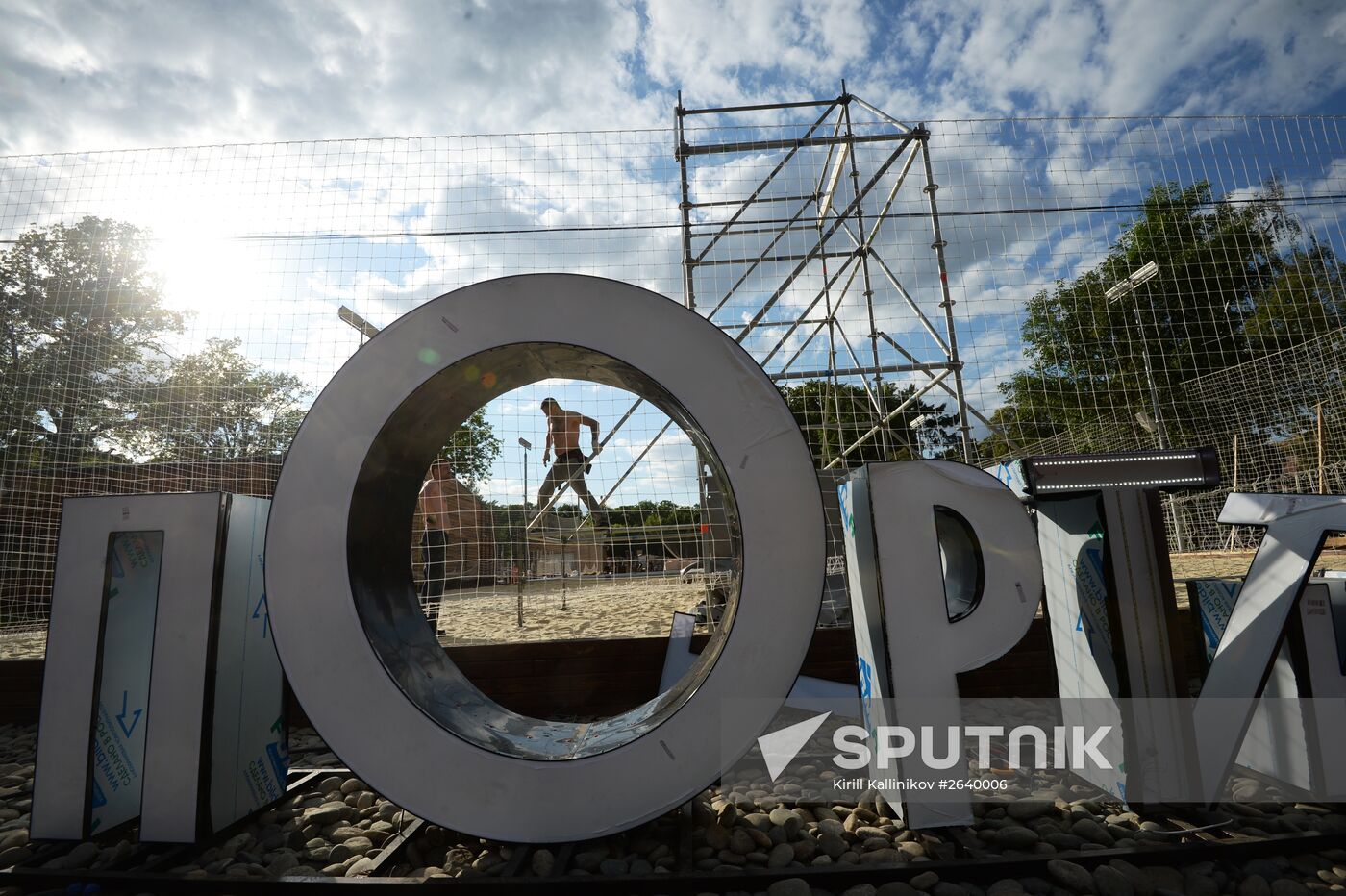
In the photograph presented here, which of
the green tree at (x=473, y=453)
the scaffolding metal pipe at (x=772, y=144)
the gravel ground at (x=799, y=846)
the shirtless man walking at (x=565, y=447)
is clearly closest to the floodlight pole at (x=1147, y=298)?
the scaffolding metal pipe at (x=772, y=144)

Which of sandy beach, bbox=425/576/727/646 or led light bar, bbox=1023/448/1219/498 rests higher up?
led light bar, bbox=1023/448/1219/498

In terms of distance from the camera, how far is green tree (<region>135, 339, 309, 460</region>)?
5328 mm

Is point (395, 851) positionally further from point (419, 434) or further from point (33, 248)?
point (33, 248)

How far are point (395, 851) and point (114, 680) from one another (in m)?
1.35

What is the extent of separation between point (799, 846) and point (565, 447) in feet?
9.41

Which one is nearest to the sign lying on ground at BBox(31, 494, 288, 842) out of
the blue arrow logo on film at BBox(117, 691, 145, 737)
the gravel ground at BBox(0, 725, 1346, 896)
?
the blue arrow logo on film at BBox(117, 691, 145, 737)

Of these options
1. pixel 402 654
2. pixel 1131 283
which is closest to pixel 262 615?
pixel 402 654

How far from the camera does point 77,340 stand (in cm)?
578

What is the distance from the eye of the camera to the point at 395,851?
80.7 inches

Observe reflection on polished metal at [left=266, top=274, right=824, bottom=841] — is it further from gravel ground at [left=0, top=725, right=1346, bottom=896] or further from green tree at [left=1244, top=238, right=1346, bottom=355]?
green tree at [left=1244, top=238, right=1346, bottom=355]

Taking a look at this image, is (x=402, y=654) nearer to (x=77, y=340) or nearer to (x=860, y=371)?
(x=860, y=371)

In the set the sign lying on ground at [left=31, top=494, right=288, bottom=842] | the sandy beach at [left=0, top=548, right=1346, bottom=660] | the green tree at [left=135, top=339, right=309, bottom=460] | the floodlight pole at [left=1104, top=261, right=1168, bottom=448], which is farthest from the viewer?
the floodlight pole at [left=1104, top=261, right=1168, bottom=448]

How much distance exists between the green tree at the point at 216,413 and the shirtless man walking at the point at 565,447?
8.33ft

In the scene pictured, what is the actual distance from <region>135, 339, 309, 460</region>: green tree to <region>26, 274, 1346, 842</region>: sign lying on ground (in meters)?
3.25
